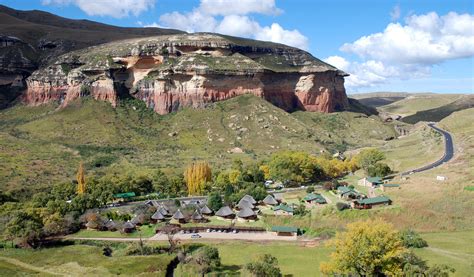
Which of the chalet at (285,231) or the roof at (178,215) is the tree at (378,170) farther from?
the roof at (178,215)

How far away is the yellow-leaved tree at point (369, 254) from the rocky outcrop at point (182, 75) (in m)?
110

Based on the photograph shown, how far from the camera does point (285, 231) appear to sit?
63.1 meters

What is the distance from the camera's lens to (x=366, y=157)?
319 feet

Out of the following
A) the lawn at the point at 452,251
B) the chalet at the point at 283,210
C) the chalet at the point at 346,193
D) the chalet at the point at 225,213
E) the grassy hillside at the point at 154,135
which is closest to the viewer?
the lawn at the point at 452,251

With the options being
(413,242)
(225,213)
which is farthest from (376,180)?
(413,242)

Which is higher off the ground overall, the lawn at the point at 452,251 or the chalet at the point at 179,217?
the lawn at the point at 452,251

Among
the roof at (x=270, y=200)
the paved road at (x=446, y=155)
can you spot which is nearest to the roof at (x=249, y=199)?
the roof at (x=270, y=200)

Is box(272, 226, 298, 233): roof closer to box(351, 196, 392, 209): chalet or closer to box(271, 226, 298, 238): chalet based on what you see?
box(271, 226, 298, 238): chalet

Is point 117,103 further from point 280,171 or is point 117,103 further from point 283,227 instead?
point 283,227

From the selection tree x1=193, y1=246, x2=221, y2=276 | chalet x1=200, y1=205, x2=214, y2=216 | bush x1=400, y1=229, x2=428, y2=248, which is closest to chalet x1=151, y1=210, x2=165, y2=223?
chalet x1=200, y1=205, x2=214, y2=216

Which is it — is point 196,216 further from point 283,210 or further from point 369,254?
point 369,254

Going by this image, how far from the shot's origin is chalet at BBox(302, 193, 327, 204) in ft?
246

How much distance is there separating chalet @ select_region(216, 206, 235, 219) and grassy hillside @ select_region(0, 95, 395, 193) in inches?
1488

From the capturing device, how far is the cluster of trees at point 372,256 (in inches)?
1522
